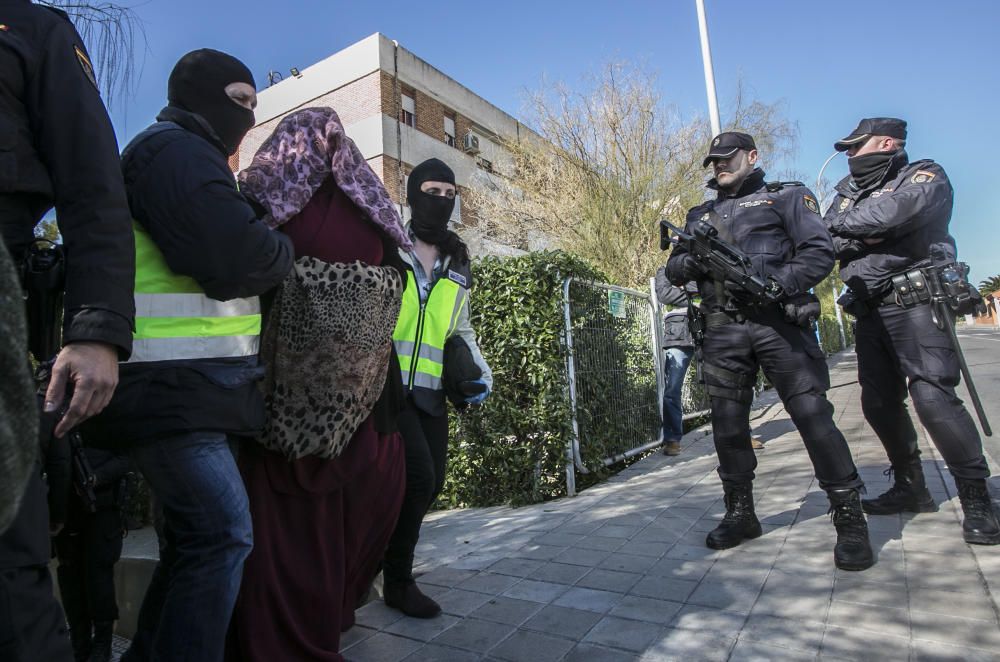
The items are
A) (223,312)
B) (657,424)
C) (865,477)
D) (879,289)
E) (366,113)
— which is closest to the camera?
(223,312)

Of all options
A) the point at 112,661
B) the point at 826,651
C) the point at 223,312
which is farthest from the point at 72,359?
the point at 826,651

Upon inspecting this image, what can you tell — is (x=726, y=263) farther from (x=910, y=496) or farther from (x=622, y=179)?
(x=622, y=179)

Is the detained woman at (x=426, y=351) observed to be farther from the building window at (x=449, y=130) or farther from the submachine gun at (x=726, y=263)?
the building window at (x=449, y=130)

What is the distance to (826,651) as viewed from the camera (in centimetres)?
207

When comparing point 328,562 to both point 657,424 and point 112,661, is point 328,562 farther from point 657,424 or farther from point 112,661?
point 657,424

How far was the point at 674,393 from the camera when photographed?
625cm

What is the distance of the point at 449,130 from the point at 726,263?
20842mm

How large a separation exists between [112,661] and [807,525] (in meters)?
3.38

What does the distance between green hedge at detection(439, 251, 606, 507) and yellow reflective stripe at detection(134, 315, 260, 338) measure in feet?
9.85

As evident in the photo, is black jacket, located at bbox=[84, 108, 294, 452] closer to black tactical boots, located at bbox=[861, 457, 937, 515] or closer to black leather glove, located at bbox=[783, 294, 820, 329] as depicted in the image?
black leather glove, located at bbox=[783, 294, 820, 329]

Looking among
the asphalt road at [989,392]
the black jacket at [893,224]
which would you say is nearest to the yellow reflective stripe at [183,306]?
the black jacket at [893,224]

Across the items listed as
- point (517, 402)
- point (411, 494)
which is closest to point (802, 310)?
point (411, 494)

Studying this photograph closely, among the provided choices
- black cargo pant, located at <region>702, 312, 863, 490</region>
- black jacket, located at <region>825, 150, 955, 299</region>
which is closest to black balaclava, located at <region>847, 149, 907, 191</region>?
black jacket, located at <region>825, 150, 955, 299</region>

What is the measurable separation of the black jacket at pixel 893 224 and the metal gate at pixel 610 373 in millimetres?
2000
